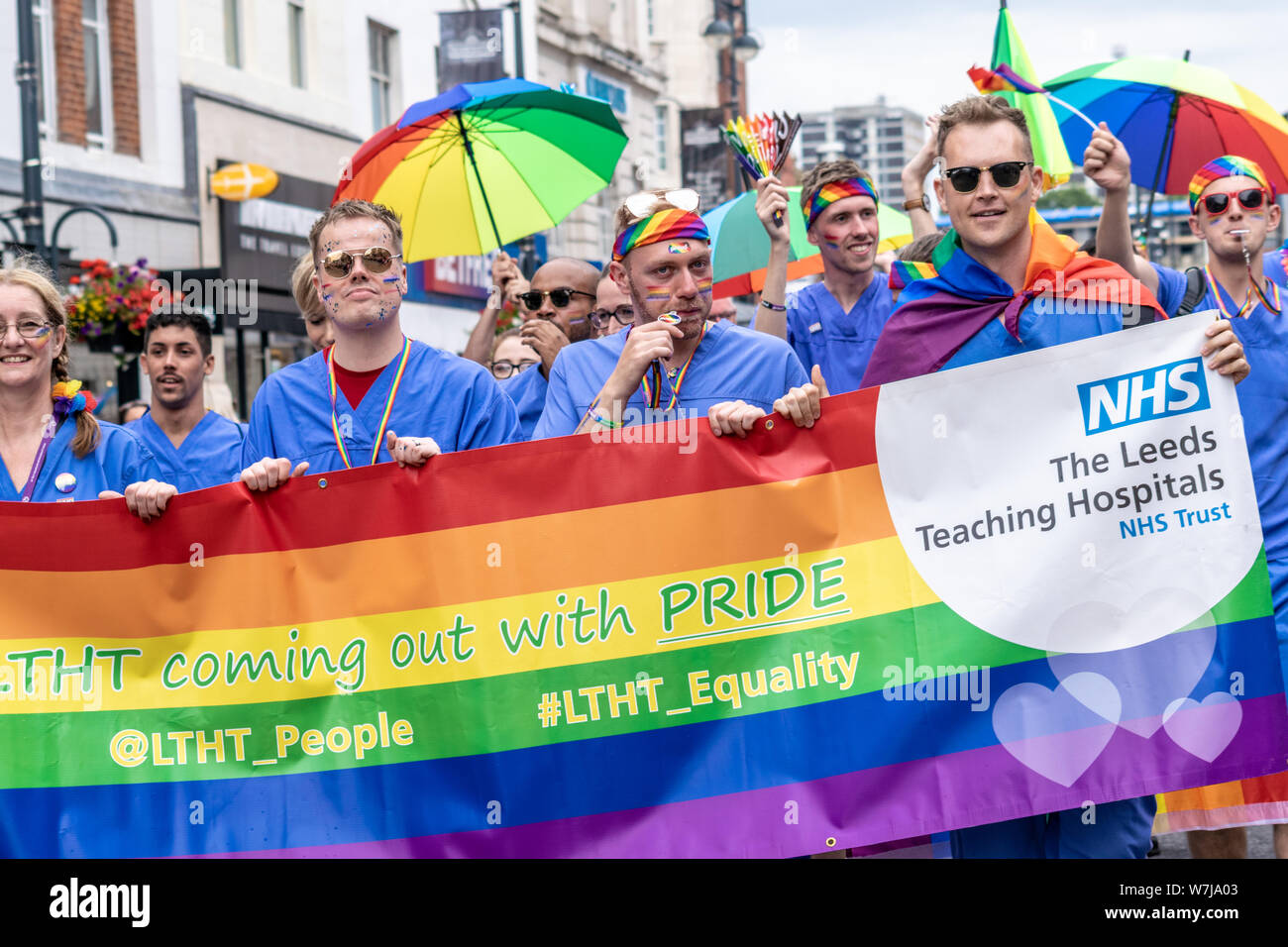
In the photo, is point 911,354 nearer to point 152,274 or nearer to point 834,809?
point 834,809

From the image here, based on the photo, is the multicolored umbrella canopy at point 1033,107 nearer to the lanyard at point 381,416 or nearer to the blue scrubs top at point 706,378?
the blue scrubs top at point 706,378

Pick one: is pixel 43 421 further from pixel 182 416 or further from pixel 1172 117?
pixel 1172 117

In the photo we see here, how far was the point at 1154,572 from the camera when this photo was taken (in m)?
4.05

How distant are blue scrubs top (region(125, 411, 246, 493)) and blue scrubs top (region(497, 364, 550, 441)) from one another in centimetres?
115

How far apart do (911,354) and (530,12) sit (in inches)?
1133

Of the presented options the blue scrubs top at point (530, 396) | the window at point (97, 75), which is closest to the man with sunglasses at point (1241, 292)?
the blue scrubs top at point (530, 396)

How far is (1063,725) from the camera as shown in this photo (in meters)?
4.00

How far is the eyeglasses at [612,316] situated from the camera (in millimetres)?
6215

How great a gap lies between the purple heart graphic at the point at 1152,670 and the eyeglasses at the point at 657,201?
67.9 inches

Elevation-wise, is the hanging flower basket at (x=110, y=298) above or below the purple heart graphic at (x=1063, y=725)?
above

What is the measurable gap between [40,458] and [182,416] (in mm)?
1802

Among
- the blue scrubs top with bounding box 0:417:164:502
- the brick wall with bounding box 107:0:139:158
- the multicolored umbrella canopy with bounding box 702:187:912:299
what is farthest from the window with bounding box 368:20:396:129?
the blue scrubs top with bounding box 0:417:164:502

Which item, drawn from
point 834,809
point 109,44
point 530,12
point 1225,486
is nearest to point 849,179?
point 1225,486

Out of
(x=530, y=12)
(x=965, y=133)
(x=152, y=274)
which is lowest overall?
(x=965, y=133)
